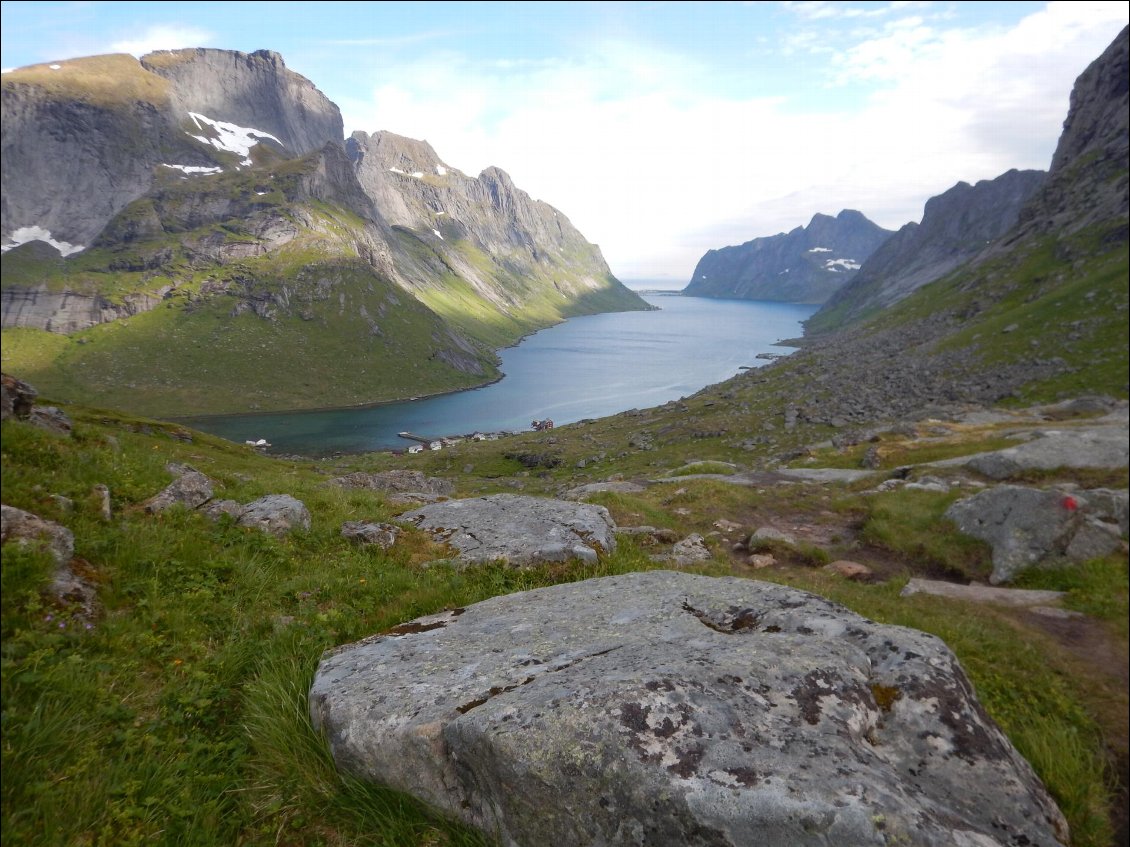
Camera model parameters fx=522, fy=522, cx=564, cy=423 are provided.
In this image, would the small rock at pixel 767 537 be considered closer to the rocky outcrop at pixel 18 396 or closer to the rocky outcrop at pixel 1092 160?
the rocky outcrop at pixel 18 396

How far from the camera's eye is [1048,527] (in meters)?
14.4

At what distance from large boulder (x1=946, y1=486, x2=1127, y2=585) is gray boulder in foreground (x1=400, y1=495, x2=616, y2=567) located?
11.6 metres

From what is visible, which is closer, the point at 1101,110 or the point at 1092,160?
the point at 1092,160

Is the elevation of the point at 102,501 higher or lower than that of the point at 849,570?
higher

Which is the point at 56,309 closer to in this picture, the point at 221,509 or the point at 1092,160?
the point at 221,509

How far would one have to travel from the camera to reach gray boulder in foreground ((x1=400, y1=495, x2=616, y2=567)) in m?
10.1

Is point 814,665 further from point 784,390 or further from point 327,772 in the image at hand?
point 784,390

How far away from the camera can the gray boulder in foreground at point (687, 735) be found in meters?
3.88

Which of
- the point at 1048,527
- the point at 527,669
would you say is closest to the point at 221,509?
the point at 527,669

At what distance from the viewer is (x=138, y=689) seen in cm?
516

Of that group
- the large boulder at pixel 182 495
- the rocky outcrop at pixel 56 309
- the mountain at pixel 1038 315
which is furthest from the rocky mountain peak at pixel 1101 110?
the rocky outcrop at pixel 56 309

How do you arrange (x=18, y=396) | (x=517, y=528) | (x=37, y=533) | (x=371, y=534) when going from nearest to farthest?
(x=37, y=533) < (x=371, y=534) < (x=517, y=528) < (x=18, y=396)

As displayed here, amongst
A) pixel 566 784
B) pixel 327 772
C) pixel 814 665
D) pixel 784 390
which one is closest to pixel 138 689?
pixel 327 772

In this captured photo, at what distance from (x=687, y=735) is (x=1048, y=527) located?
15.9 meters
